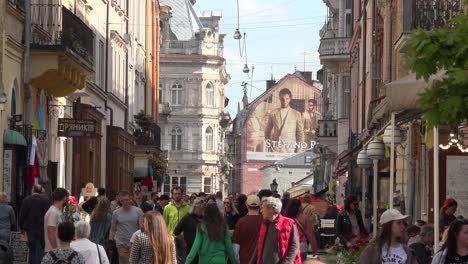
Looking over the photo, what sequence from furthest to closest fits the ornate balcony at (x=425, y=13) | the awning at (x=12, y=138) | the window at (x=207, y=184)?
the window at (x=207, y=184) < the awning at (x=12, y=138) < the ornate balcony at (x=425, y=13)

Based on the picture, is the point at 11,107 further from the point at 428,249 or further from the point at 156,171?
the point at 156,171

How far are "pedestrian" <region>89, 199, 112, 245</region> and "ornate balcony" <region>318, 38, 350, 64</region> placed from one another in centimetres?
4415

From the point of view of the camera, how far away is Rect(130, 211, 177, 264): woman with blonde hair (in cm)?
1688

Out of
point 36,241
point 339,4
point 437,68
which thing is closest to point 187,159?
point 339,4

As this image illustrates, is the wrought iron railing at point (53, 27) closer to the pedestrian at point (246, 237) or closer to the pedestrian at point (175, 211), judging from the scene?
the pedestrian at point (175, 211)

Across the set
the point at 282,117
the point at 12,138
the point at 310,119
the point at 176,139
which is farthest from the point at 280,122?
the point at 12,138

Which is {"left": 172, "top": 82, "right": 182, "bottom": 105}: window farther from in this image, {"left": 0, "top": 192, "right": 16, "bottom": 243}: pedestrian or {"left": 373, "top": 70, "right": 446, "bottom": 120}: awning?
{"left": 373, "top": 70, "right": 446, "bottom": 120}: awning

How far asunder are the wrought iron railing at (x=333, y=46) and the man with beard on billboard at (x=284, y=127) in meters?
80.2

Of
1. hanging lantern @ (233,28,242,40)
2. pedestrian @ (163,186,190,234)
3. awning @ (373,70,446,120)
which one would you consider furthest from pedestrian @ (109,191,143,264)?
hanging lantern @ (233,28,242,40)

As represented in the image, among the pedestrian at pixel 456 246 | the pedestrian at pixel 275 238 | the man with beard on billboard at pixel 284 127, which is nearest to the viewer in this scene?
the pedestrian at pixel 456 246

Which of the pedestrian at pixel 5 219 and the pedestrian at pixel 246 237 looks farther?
the pedestrian at pixel 5 219

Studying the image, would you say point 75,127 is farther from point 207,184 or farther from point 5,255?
point 207,184

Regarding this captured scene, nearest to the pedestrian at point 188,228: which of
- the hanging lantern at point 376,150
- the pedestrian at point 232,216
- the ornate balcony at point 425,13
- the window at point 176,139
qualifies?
the ornate balcony at point 425,13

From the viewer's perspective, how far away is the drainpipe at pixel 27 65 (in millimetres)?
31625
